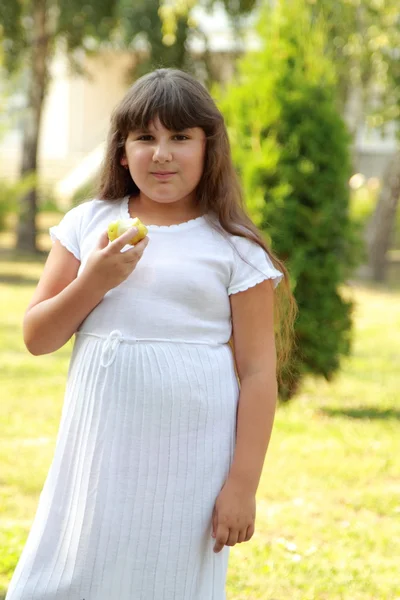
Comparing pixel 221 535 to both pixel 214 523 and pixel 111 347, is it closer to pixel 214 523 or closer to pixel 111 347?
pixel 214 523

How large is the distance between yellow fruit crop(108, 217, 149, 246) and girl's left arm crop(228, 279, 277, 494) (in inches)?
11.9

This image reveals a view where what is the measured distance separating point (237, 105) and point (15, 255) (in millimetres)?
11932

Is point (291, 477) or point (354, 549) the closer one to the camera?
point (354, 549)

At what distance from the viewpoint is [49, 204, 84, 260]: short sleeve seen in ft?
7.32

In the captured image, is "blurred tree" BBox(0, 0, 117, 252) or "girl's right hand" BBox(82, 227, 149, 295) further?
"blurred tree" BBox(0, 0, 117, 252)

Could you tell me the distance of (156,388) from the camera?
209 cm

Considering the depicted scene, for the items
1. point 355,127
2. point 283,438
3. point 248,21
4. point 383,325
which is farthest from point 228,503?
point 248,21

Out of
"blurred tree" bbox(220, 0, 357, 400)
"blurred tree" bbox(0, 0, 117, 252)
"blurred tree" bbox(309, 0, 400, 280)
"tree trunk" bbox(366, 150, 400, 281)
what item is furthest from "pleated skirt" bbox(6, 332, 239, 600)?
"blurred tree" bbox(0, 0, 117, 252)

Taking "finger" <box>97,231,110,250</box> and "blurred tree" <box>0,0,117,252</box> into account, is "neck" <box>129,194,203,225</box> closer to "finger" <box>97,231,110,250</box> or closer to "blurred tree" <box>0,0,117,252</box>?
"finger" <box>97,231,110,250</box>

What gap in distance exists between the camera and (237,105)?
21.2 ft

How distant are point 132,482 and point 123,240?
0.55 metres

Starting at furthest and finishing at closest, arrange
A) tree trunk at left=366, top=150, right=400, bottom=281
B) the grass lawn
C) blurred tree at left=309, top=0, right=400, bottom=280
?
tree trunk at left=366, top=150, right=400, bottom=281 < blurred tree at left=309, top=0, right=400, bottom=280 < the grass lawn

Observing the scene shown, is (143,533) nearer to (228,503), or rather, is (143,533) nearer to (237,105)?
(228,503)

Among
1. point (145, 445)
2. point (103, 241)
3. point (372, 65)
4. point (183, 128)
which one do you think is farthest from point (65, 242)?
point (372, 65)
